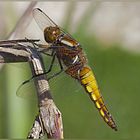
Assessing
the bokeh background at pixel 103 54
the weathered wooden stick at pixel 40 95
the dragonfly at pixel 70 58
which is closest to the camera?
the weathered wooden stick at pixel 40 95

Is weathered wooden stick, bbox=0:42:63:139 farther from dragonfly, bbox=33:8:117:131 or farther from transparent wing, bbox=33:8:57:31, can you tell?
transparent wing, bbox=33:8:57:31

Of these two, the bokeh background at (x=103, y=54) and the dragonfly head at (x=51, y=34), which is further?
the bokeh background at (x=103, y=54)

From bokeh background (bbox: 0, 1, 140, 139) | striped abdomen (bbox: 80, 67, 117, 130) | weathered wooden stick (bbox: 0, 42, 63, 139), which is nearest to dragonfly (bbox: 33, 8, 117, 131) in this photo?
striped abdomen (bbox: 80, 67, 117, 130)

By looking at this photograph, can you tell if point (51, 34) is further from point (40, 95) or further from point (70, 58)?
point (40, 95)

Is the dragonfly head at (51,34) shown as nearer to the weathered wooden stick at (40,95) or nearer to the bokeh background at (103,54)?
the weathered wooden stick at (40,95)

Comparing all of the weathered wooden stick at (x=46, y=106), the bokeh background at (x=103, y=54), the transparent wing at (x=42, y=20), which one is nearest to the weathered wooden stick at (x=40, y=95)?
the weathered wooden stick at (x=46, y=106)

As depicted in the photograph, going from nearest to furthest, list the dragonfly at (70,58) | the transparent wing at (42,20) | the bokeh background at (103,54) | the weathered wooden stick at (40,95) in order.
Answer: the weathered wooden stick at (40,95)
the dragonfly at (70,58)
the transparent wing at (42,20)
the bokeh background at (103,54)

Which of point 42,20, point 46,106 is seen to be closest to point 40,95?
point 46,106

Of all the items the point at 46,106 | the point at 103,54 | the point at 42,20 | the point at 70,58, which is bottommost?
the point at 46,106

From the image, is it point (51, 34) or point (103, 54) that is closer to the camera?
point (51, 34)
